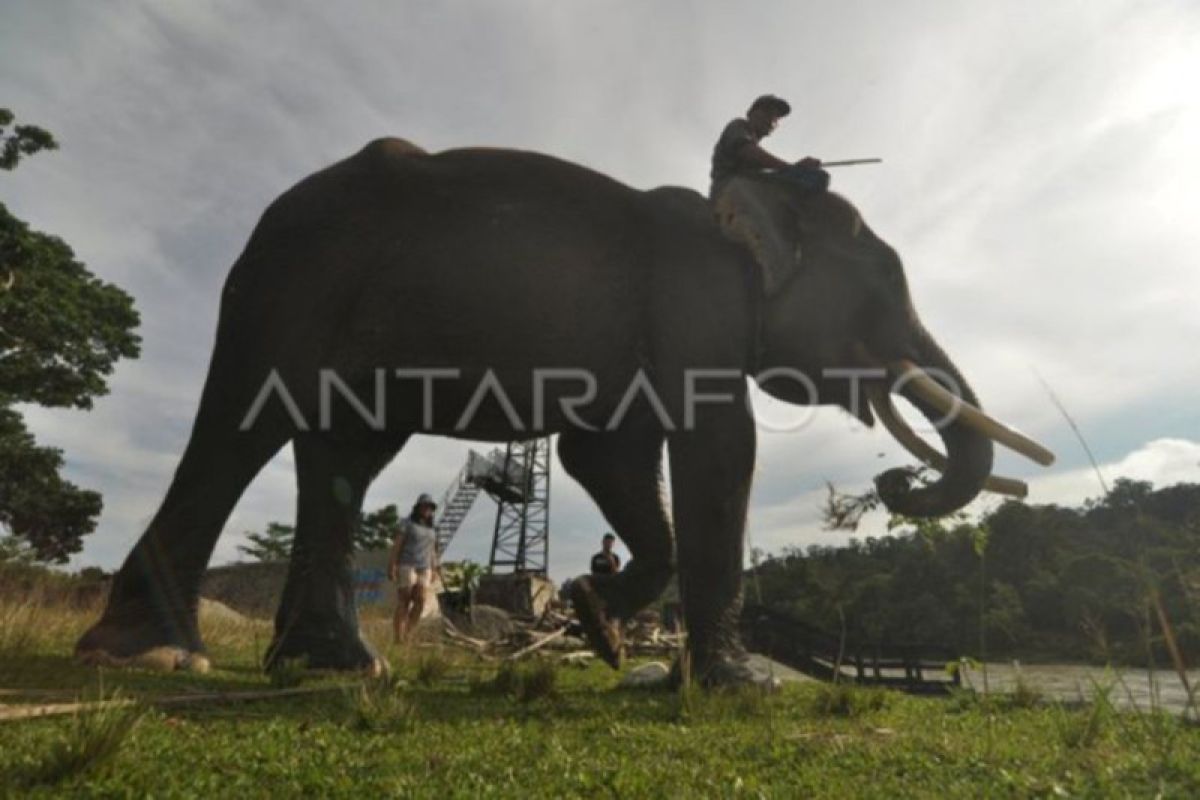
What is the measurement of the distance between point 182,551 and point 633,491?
288cm

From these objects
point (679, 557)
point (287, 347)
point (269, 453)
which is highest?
point (287, 347)

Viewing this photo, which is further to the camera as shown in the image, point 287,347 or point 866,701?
point 287,347

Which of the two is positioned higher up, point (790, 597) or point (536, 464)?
A: point (536, 464)

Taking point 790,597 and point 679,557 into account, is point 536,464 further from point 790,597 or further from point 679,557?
point 679,557

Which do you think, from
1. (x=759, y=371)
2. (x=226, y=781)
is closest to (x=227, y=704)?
(x=226, y=781)

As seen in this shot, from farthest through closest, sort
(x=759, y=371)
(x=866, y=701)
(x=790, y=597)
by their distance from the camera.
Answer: (x=790, y=597) < (x=759, y=371) < (x=866, y=701)

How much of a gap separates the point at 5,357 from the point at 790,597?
83.2 feet

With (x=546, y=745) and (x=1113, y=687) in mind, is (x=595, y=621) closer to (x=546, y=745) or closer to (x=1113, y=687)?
(x=546, y=745)

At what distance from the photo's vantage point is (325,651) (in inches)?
196

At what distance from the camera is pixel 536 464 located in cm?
3409

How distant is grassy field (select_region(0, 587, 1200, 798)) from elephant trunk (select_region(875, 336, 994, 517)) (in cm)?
159

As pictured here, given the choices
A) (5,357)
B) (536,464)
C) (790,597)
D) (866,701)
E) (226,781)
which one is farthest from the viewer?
(536,464)

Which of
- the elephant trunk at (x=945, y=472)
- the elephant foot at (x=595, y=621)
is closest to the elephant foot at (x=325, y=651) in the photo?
the elephant foot at (x=595, y=621)

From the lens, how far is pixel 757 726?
325cm
